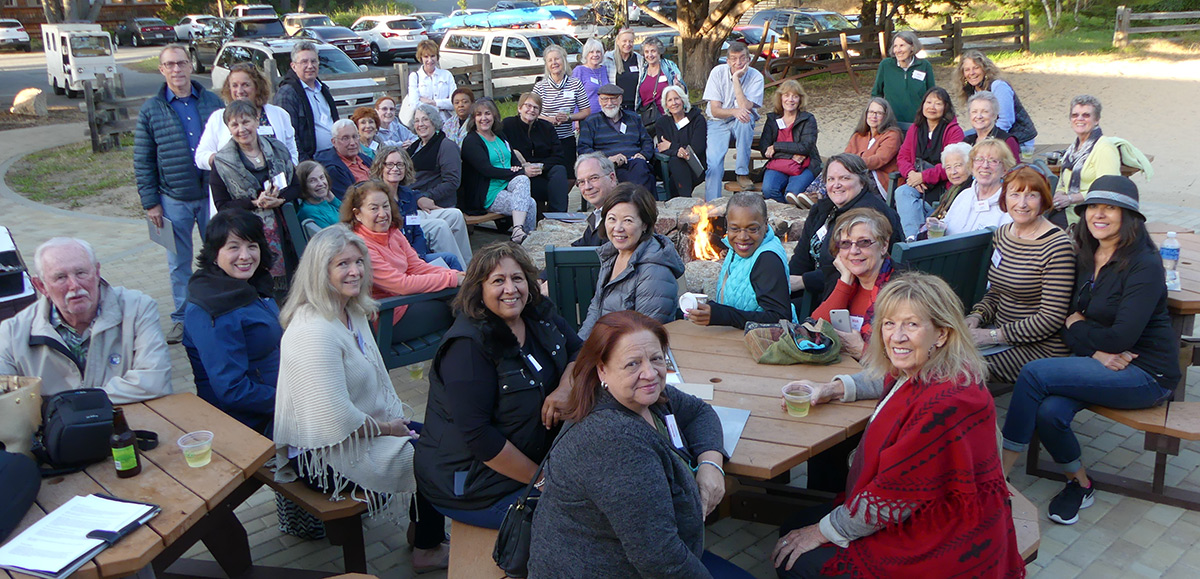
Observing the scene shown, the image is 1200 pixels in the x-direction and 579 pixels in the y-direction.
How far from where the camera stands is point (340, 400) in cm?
321

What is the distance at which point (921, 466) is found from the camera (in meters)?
2.55

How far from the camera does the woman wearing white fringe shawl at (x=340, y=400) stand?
318cm

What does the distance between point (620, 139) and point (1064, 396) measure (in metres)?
4.74

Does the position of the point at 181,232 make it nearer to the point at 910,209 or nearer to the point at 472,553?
the point at 472,553

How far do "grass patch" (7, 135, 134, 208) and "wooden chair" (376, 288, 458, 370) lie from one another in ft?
25.9

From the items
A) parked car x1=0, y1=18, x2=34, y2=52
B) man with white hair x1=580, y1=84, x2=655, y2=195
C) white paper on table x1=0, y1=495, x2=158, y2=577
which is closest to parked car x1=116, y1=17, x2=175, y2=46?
parked car x1=0, y1=18, x2=34, y2=52

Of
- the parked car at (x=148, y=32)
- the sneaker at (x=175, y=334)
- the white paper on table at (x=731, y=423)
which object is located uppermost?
the parked car at (x=148, y=32)

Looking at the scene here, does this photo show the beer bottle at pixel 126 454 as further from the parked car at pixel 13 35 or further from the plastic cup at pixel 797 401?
the parked car at pixel 13 35

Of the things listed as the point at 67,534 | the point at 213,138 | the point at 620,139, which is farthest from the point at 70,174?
the point at 67,534

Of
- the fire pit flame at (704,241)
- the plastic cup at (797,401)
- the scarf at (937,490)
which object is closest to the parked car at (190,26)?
the fire pit flame at (704,241)

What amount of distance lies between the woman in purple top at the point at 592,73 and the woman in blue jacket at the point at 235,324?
5.37m

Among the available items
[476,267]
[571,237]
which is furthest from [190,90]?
[476,267]

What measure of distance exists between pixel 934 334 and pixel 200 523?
7.78 feet

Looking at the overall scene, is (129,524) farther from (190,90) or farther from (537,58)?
A: (537,58)
